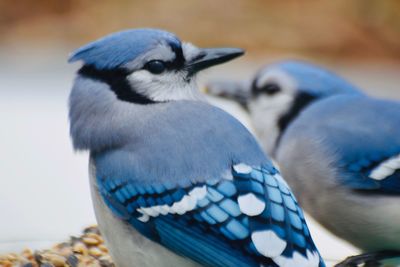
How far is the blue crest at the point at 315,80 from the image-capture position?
225 cm

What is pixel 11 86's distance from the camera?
157 inches

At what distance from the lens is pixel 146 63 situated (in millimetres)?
1675

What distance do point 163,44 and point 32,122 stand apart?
6.04ft

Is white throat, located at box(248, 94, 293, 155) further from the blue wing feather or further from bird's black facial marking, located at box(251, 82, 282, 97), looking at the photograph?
the blue wing feather

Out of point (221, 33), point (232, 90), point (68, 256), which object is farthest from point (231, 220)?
point (221, 33)

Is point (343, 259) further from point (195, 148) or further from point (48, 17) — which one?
point (48, 17)

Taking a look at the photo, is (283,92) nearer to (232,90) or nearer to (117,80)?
(232,90)

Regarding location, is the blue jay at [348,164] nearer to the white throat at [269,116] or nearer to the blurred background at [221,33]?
the white throat at [269,116]

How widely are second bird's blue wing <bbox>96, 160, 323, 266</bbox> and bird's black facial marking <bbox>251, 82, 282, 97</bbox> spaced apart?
79 cm

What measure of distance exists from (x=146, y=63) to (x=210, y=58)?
13 cm

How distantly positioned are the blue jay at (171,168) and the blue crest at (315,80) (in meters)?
0.53

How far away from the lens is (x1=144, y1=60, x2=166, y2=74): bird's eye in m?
1.68

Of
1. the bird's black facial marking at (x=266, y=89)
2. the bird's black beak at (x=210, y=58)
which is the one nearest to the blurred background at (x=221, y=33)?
the bird's black facial marking at (x=266, y=89)

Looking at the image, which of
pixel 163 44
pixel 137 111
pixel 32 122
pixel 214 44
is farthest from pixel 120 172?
pixel 214 44
